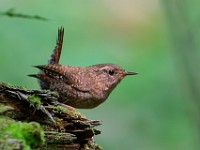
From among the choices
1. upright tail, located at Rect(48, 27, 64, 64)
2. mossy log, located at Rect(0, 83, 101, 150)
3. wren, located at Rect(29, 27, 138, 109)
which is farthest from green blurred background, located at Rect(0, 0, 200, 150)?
mossy log, located at Rect(0, 83, 101, 150)

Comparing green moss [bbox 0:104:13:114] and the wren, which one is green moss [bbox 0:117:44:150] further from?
the wren

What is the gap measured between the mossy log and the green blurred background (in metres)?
2.25

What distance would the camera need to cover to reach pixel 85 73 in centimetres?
484

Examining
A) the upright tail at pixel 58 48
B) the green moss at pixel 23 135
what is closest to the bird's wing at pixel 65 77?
the upright tail at pixel 58 48

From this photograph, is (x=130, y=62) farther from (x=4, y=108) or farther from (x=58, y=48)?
(x=4, y=108)

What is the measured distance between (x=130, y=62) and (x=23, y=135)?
13.7 feet

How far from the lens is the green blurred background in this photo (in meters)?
5.59

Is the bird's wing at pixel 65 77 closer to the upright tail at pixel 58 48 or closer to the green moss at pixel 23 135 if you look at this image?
the upright tail at pixel 58 48

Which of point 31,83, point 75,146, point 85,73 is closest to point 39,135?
point 75,146

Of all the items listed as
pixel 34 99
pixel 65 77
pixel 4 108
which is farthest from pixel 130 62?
pixel 4 108

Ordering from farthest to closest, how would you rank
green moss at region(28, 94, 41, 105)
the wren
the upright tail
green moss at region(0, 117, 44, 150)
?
1. the upright tail
2. the wren
3. green moss at region(28, 94, 41, 105)
4. green moss at region(0, 117, 44, 150)

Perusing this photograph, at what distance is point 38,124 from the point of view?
2459 mm

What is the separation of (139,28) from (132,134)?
6.29 ft

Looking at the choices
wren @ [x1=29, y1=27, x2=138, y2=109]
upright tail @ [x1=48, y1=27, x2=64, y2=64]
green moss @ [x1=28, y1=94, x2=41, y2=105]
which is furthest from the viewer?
upright tail @ [x1=48, y1=27, x2=64, y2=64]
